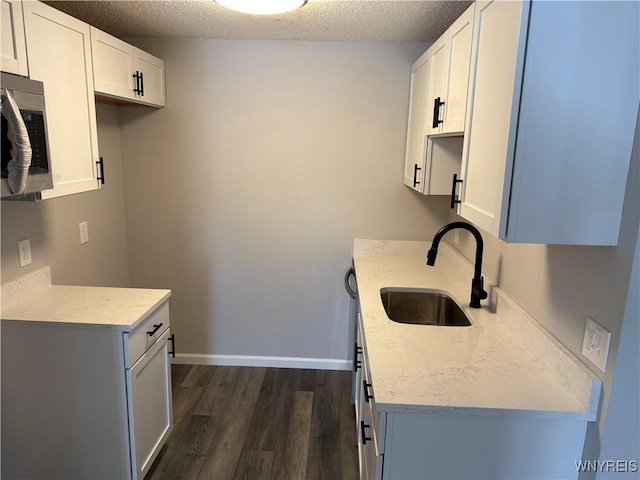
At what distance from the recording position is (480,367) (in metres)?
1.52

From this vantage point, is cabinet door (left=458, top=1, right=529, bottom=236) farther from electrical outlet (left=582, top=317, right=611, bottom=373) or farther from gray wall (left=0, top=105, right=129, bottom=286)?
gray wall (left=0, top=105, right=129, bottom=286)

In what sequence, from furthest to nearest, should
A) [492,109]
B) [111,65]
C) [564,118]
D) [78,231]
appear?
[78,231]
[111,65]
[492,109]
[564,118]

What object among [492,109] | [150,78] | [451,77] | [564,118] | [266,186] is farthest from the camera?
[266,186]

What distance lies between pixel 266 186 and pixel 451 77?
1.51 m

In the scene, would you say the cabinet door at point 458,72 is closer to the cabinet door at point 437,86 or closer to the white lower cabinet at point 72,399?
the cabinet door at point 437,86

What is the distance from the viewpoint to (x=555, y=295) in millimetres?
1504

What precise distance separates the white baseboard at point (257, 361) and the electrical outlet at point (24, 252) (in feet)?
4.80

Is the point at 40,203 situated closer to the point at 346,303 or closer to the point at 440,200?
the point at 346,303

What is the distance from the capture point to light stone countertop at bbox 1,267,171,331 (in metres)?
1.84

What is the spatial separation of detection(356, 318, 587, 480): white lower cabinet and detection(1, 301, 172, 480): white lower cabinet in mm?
1154

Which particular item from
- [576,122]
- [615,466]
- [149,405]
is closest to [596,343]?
[615,466]

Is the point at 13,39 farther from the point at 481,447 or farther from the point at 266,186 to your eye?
the point at 481,447

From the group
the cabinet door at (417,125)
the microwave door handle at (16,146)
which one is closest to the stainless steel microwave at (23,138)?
the microwave door handle at (16,146)

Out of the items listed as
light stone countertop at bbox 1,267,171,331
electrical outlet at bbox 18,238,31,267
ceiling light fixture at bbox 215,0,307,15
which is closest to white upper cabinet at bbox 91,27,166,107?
ceiling light fixture at bbox 215,0,307,15
